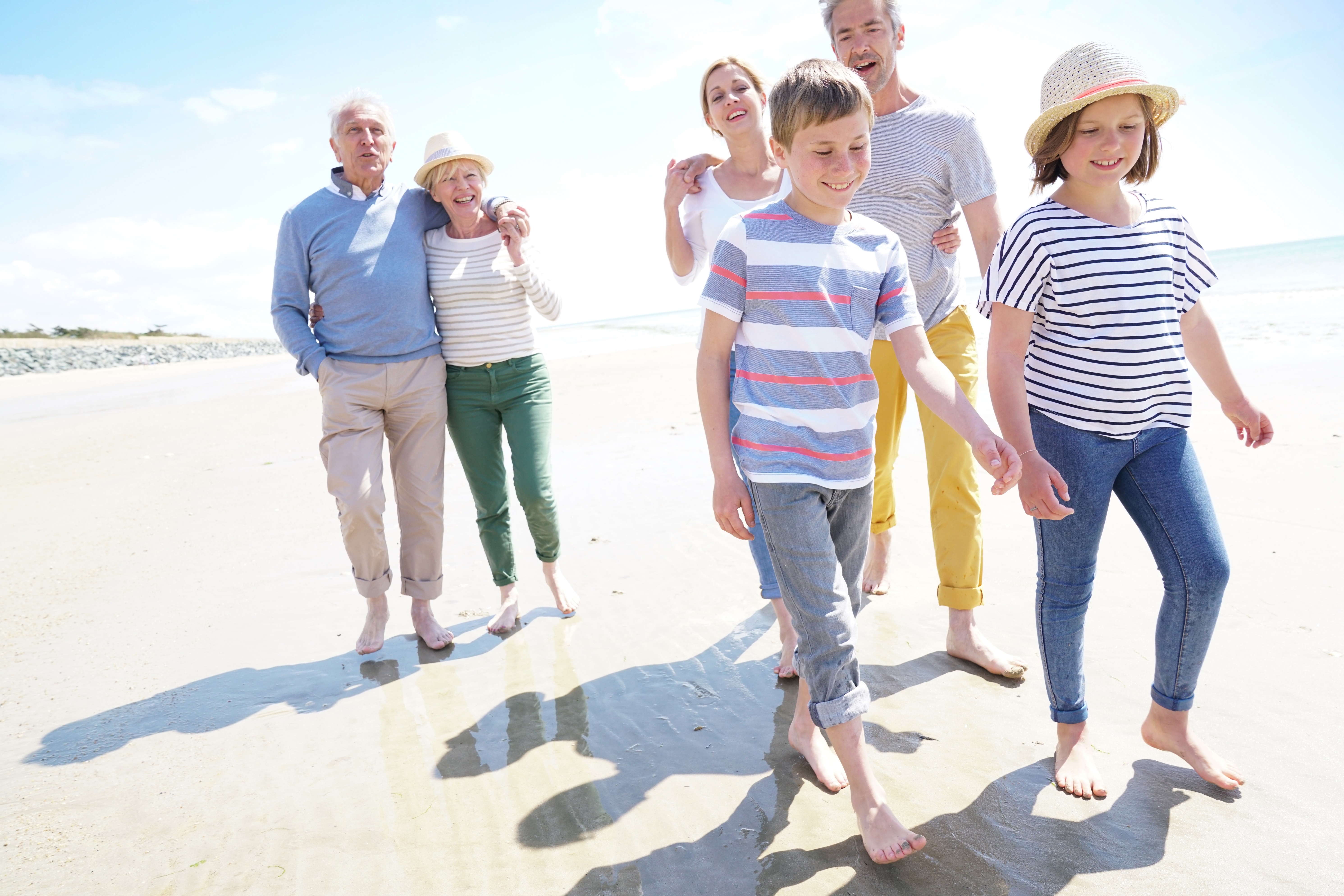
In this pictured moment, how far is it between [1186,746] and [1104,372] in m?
1.10

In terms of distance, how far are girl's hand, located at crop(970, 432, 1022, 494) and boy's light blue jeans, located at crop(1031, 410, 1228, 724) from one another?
0.35m

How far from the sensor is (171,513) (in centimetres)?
697

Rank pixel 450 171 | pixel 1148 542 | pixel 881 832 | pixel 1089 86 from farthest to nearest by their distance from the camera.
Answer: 1. pixel 450 171
2. pixel 1148 542
3. pixel 1089 86
4. pixel 881 832

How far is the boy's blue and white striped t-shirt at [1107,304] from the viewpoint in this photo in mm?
2262

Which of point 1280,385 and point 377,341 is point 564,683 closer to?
point 377,341

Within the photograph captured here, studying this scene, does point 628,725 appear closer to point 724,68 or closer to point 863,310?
point 863,310

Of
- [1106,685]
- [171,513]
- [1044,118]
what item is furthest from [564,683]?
[171,513]

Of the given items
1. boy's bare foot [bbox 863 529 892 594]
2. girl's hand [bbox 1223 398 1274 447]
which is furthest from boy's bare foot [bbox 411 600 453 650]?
girl's hand [bbox 1223 398 1274 447]

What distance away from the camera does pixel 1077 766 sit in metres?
2.38

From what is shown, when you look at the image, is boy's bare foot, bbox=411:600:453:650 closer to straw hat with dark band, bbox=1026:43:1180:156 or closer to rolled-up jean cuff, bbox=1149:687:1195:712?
rolled-up jean cuff, bbox=1149:687:1195:712

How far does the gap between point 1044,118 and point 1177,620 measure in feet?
4.79

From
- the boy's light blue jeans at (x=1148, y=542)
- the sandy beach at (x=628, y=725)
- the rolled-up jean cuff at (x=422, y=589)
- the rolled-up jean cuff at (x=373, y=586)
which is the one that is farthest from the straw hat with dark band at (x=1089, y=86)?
the rolled-up jean cuff at (x=373, y=586)

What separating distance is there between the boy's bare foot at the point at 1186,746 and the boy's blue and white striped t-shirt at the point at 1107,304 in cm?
84

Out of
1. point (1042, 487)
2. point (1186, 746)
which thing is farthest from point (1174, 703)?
point (1042, 487)
